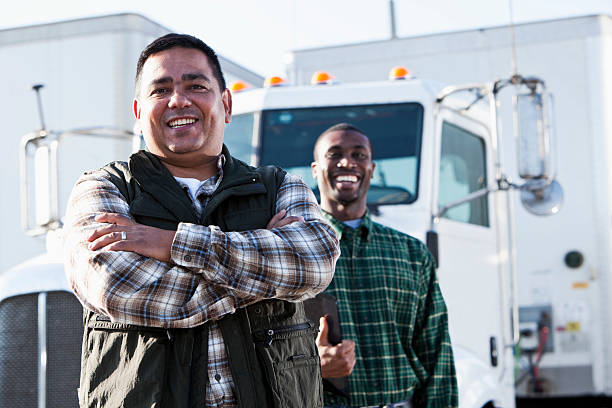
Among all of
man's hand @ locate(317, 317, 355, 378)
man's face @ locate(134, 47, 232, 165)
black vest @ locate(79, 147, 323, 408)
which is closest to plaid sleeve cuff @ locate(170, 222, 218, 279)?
black vest @ locate(79, 147, 323, 408)

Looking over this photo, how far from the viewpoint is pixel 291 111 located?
429 cm

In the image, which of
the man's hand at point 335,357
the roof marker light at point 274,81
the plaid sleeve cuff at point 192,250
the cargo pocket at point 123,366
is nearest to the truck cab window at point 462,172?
the roof marker light at point 274,81

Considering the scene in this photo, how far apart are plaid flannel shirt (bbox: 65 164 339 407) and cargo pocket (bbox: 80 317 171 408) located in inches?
1.5

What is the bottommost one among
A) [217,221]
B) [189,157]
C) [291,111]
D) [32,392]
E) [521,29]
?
[32,392]

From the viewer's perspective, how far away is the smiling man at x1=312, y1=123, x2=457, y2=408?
118 inches

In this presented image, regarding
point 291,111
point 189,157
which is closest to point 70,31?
point 291,111

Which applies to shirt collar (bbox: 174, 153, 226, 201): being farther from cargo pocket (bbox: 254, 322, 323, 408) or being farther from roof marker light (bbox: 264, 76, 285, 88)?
roof marker light (bbox: 264, 76, 285, 88)

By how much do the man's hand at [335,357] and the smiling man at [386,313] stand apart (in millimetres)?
229

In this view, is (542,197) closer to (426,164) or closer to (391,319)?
(426,164)

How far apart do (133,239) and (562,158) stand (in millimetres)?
4664

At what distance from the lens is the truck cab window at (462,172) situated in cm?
432

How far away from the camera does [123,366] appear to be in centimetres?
180

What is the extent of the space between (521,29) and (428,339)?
12.0 ft

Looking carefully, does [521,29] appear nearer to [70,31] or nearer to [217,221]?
[70,31]
